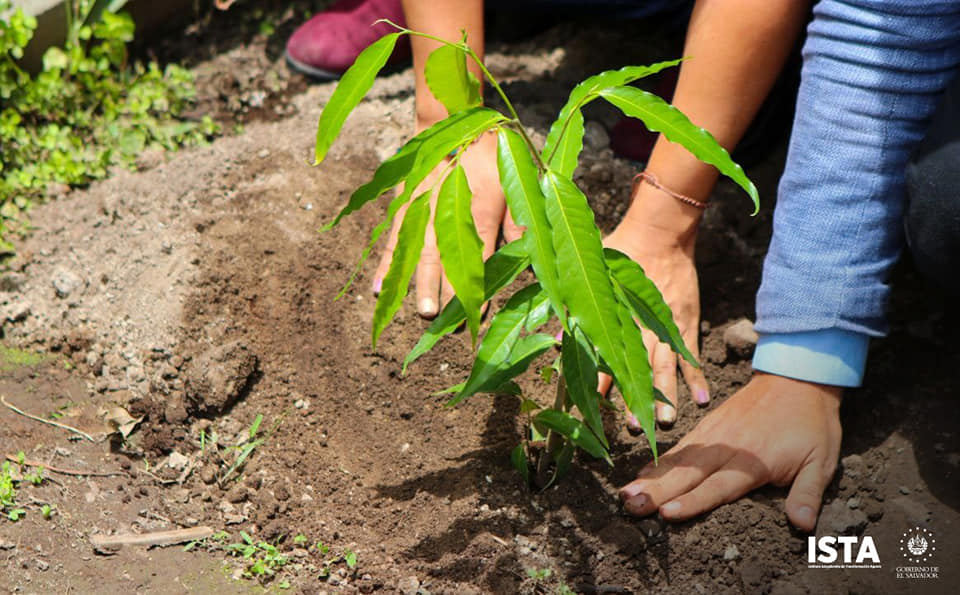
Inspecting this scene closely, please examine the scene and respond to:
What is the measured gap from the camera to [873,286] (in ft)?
6.22

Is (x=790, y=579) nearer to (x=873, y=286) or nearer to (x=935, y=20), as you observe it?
(x=873, y=286)

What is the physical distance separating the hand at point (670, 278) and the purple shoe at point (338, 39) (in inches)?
45.9

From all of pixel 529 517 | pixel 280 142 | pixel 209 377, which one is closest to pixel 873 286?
pixel 529 517

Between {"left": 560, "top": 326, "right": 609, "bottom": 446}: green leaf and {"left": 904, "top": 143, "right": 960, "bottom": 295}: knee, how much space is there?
84 centimetres

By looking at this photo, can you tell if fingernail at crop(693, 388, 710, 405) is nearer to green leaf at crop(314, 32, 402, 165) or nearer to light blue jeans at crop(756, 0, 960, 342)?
light blue jeans at crop(756, 0, 960, 342)

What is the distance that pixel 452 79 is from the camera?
1363 millimetres

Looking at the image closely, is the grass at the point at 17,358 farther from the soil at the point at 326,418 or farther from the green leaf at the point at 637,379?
the green leaf at the point at 637,379

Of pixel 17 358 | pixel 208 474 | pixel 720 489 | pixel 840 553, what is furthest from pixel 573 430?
pixel 17 358

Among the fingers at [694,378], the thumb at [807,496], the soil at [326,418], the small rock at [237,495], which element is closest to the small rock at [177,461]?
the soil at [326,418]

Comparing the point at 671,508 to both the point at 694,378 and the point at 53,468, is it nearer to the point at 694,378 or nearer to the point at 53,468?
the point at 694,378

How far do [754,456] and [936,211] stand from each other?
600 mm

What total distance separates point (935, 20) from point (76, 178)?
2.12 metres

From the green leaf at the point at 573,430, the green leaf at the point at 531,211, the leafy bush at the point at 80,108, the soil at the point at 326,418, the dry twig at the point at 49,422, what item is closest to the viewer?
the green leaf at the point at 531,211

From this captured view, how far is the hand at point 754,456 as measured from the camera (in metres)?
1.78
